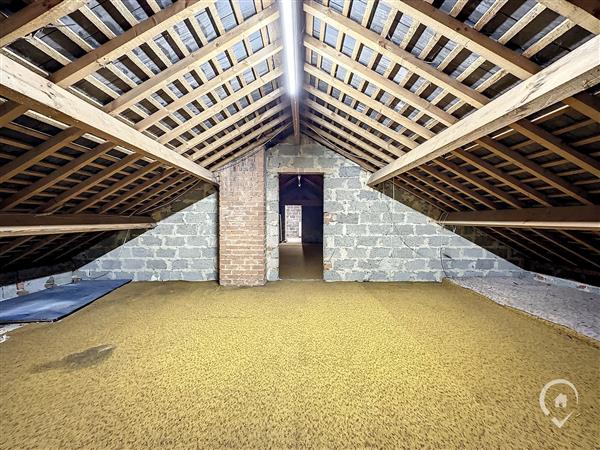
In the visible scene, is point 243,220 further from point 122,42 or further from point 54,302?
point 122,42

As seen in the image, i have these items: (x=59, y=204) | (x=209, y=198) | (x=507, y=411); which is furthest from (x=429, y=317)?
(x=59, y=204)

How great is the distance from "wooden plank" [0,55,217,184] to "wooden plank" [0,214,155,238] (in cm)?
133

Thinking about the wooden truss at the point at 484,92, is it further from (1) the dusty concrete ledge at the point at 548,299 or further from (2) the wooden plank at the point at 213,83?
(1) the dusty concrete ledge at the point at 548,299

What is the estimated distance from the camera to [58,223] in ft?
9.86

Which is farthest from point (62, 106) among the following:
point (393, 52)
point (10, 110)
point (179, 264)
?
point (179, 264)

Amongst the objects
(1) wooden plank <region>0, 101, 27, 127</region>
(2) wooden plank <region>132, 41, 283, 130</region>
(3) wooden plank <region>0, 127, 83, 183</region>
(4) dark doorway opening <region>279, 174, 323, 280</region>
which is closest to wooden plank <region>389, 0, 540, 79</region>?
(2) wooden plank <region>132, 41, 283, 130</region>

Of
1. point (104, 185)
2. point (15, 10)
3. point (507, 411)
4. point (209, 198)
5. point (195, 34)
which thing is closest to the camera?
point (15, 10)

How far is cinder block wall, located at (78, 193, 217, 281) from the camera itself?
4.89 meters

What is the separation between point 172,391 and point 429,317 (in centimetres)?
279

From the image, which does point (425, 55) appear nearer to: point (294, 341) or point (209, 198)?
point (294, 341)

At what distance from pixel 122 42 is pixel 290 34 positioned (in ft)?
3.50

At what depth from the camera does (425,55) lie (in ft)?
6.52

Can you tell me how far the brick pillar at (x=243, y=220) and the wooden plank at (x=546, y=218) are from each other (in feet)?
10.7

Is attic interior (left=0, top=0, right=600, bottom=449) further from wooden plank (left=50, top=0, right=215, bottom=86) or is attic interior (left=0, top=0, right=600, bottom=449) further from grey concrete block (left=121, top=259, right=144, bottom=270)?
grey concrete block (left=121, top=259, right=144, bottom=270)
